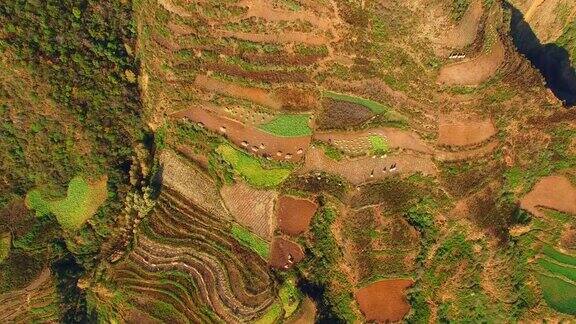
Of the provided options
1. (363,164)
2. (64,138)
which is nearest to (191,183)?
(64,138)

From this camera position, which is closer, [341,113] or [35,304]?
[35,304]

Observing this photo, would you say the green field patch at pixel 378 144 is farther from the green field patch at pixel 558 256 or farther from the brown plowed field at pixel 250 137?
the green field patch at pixel 558 256

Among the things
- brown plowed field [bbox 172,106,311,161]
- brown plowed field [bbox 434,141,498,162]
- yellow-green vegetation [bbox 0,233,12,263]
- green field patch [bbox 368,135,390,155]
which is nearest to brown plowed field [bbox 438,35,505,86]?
brown plowed field [bbox 434,141,498,162]

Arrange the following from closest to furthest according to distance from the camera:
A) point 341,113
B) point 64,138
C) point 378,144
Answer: point 64,138 → point 341,113 → point 378,144

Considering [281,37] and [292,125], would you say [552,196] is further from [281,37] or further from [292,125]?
[281,37]

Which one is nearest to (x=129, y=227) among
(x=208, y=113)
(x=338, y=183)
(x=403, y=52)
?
(x=208, y=113)
